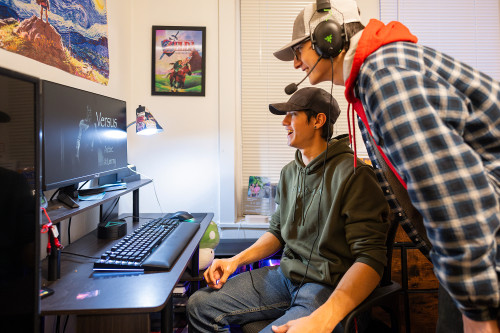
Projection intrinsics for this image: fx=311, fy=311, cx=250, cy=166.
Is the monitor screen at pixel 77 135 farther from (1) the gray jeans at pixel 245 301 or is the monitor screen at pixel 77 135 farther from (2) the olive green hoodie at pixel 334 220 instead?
(2) the olive green hoodie at pixel 334 220

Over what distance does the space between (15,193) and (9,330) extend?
221 millimetres

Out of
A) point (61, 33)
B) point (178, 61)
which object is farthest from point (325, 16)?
point (178, 61)

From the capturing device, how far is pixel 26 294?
1.75 ft

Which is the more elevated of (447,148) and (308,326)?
(447,148)

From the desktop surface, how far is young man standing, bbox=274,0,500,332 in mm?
672

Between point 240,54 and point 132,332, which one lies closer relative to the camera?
point 132,332

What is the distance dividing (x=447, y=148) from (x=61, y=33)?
5.25 feet

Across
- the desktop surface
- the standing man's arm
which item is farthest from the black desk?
the standing man's arm

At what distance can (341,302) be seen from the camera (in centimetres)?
94

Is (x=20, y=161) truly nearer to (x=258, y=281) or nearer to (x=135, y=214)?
(x=258, y=281)

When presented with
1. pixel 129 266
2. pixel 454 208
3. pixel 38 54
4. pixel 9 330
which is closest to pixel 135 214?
pixel 129 266

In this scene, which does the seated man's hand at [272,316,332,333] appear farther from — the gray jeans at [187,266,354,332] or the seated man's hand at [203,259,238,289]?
the seated man's hand at [203,259,238,289]

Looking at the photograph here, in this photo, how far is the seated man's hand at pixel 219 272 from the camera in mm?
1238

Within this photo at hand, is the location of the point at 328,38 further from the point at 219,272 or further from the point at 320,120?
the point at 219,272
